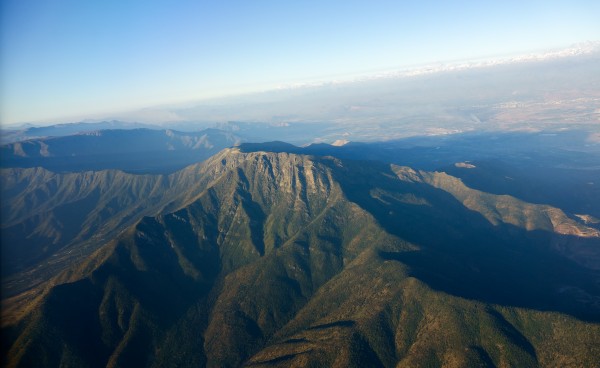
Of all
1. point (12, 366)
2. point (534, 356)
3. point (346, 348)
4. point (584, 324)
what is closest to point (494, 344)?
point (534, 356)

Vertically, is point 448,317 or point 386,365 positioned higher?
point 448,317

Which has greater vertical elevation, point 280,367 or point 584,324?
point 584,324

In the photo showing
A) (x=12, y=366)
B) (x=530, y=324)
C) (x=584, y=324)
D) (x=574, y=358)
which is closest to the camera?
(x=574, y=358)

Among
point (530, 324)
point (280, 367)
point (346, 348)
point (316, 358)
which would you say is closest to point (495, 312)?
point (530, 324)

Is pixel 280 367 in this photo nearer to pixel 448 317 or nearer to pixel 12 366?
pixel 448 317

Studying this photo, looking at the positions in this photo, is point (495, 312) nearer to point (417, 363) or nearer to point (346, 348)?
point (417, 363)

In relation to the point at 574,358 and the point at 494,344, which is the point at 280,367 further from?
the point at 574,358

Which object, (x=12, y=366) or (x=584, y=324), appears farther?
(x=12, y=366)

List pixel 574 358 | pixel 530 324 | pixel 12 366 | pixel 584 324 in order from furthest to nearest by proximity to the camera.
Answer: pixel 12 366 < pixel 530 324 < pixel 584 324 < pixel 574 358

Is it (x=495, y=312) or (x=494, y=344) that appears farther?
(x=495, y=312)
